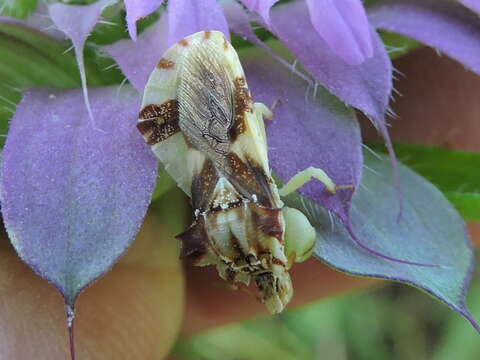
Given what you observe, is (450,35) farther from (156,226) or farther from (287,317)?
(287,317)

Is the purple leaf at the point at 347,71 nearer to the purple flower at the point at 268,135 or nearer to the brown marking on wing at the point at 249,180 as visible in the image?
the purple flower at the point at 268,135

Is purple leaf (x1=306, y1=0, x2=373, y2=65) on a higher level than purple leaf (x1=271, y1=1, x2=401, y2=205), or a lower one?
higher

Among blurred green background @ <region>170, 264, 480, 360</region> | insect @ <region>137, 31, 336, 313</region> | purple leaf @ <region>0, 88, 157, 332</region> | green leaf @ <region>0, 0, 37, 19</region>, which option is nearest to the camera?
purple leaf @ <region>0, 88, 157, 332</region>

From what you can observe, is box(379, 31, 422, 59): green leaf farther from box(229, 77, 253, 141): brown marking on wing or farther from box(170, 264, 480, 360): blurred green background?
box(170, 264, 480, 360): blurred green background

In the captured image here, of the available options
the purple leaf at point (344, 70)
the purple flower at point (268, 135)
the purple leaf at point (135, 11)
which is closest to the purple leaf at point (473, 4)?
the purple flower at point (268, 135)

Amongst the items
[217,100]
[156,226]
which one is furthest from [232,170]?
[156,226]

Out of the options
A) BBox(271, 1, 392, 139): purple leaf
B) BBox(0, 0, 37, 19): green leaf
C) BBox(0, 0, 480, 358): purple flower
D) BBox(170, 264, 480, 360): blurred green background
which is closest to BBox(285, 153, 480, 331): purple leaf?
BBox(0, 0, 480, 358): purple flower

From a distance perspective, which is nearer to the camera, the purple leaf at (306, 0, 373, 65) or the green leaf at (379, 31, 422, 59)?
the purple leaf at (306, 0, 373, 65)
